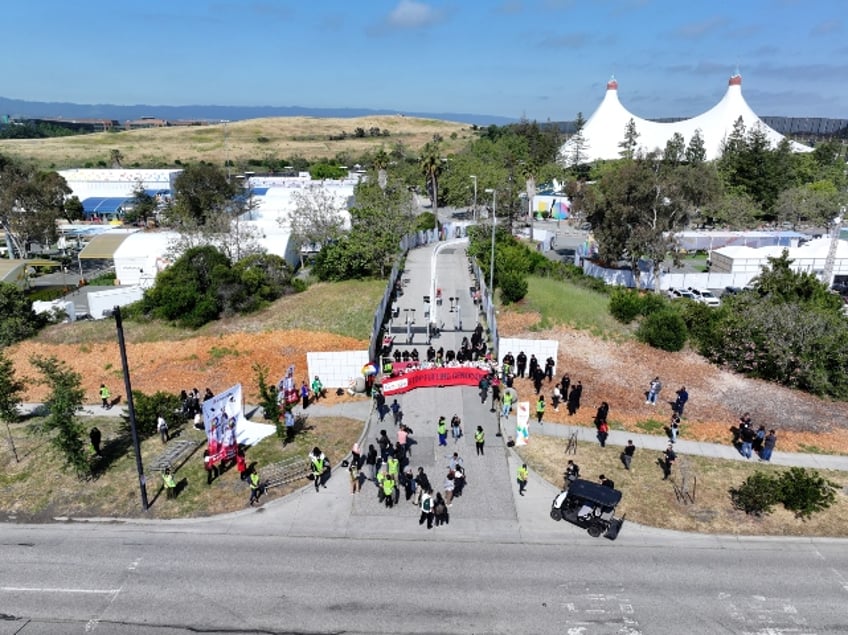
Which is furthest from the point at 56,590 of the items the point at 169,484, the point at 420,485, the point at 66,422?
the point at 420,485

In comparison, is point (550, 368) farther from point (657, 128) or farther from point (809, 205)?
point (657, 128)

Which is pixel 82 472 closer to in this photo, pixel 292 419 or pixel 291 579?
pixel 292 419

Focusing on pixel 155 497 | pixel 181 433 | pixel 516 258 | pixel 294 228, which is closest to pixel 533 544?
pixel 155 497

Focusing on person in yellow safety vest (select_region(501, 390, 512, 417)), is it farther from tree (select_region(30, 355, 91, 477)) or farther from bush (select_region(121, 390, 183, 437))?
tree (select_region(30, 355, 91, 477))

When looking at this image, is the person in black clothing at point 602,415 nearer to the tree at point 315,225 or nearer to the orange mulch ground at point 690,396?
the orange mulch ground at point 690,396

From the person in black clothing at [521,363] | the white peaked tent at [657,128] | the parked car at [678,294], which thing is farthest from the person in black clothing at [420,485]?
the white peaked tent at [657,128]

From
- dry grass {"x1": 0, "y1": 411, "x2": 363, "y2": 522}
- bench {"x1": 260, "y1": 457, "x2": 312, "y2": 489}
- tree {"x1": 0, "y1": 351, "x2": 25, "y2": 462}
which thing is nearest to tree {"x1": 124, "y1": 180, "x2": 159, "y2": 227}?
tree {"x1": 0, "y1": 351, "x2": 25, "y2": 462}

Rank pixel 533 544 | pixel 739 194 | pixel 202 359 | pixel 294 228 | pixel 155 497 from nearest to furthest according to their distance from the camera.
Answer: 1. pixel 533 544
2. pixel 155 497
3. pixel 202 359
4. pixel 294 228
5. pixel 739 194
